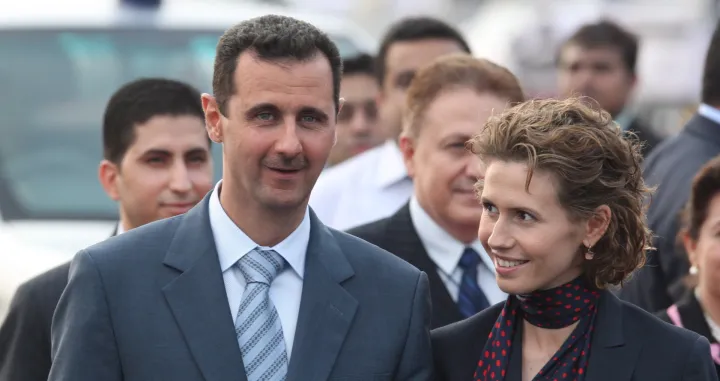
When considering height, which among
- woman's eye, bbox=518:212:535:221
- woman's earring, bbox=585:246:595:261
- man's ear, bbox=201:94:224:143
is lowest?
woman's earring, bbox=585:246:595:261

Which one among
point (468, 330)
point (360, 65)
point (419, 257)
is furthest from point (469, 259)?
point (360, 65)

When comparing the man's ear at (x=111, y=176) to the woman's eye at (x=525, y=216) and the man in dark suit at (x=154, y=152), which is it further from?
the woman's eye at (x=525, y=216)

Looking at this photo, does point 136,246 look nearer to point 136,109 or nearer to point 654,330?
point 654,330

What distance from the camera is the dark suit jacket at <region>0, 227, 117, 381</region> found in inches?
167

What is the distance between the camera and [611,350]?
386cm

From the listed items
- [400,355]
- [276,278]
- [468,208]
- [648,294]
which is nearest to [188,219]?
[276,278]

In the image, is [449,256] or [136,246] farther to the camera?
[449,256]

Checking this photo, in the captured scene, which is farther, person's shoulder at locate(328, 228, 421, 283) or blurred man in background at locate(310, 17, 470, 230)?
blurred man in background at locate(310, 17, 470, 230)

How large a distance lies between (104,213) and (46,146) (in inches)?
21.5

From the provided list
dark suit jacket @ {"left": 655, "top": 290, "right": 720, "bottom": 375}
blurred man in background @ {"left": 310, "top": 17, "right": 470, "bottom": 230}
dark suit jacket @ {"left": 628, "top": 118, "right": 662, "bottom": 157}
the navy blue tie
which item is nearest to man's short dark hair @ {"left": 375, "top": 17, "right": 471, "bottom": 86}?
blurred man in background @ {"left": 310, "top": 17, "right": 470, "bottom": 230}

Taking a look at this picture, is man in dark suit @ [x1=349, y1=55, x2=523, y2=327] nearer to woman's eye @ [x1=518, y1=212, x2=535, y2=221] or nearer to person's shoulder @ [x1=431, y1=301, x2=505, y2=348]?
person's shoulder @ [x1=431, y1=301, x2=505, y2=348]

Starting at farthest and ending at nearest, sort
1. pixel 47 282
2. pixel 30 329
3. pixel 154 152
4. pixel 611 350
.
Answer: pixel 154 152
pixel 47 282
pixel 30 329
pixel 611 350

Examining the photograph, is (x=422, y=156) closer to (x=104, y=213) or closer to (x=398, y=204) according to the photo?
(x=398, y=204)

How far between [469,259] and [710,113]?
5.26 feet
